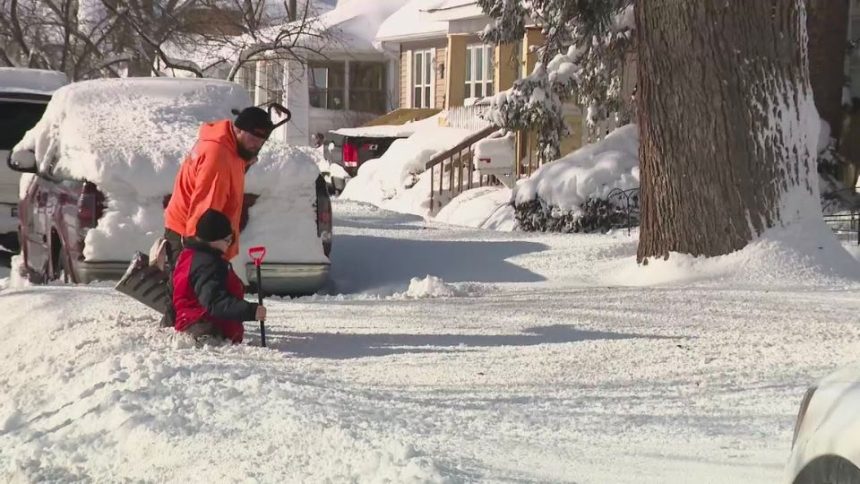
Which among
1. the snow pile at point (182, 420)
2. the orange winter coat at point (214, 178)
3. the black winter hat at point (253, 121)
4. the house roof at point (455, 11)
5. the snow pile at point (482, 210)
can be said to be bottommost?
the snow pile at point (182, 420)

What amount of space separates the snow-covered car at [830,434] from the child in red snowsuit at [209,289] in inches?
145

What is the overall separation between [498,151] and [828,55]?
6.22 m

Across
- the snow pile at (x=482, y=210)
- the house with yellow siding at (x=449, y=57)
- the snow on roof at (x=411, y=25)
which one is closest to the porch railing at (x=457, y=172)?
the snow pile at (x=482, y=210)

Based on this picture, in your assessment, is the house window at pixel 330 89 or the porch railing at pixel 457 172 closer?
the porch railing at pixel 457 172

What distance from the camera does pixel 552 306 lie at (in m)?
8.90

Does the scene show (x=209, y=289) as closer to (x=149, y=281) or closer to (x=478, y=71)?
(x=149, y=281)

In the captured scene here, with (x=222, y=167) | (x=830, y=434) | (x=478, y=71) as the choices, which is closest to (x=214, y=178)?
(x=222, y=167)

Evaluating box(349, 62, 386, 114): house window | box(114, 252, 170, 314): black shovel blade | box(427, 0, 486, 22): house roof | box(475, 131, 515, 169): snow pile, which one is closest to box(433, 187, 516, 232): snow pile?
→ box(475, 131, 515, 169): snow pile

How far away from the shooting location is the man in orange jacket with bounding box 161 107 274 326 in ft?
23.2

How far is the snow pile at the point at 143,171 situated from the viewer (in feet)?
31.1

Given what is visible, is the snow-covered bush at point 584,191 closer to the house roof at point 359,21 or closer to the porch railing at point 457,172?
the porch railing at point 457,172

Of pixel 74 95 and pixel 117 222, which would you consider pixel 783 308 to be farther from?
pixel 74 95

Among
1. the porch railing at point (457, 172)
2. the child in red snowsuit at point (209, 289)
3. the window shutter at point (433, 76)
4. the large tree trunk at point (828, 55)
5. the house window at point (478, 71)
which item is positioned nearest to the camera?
the child in red snowsuit at point (209, 289)

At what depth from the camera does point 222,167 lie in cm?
708
